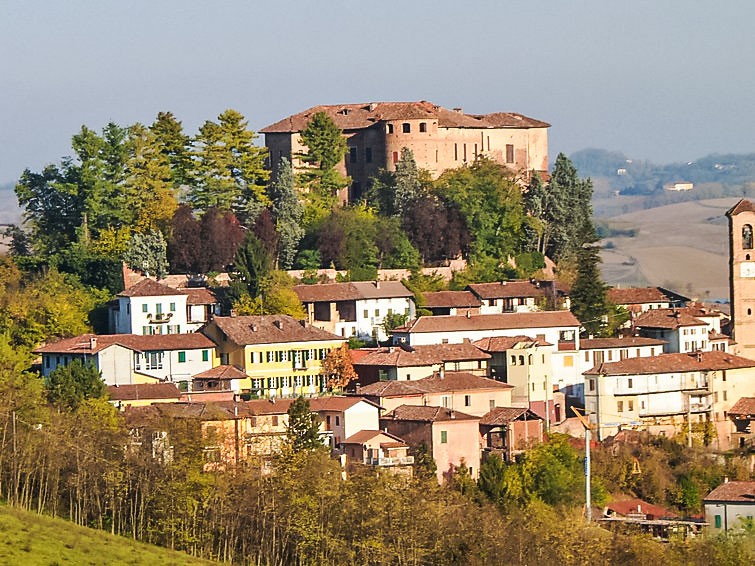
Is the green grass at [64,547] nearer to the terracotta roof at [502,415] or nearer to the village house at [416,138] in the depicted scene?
the terracotta roof at [502,415]

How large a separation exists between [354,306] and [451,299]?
365cm

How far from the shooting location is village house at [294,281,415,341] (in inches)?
2151

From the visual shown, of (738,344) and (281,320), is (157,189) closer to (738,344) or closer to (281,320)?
(281,320)

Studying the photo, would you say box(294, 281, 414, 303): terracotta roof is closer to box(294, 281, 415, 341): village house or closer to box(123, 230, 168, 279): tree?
box(294, 281, 415, 341): village house

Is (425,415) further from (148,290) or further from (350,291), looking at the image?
(148,290)

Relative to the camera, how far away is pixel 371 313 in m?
55.2

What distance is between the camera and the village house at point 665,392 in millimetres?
50719

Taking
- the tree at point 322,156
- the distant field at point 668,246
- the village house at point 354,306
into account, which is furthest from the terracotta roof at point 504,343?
the distant field at point 668,246

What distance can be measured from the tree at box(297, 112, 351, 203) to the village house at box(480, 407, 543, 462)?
1801cm

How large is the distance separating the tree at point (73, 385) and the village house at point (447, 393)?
779cm

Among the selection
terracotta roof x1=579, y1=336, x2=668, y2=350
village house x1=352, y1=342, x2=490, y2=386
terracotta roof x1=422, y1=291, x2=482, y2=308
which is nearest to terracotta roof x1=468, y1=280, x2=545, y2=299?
terracotta roof x1=422, y1=291, x2=482, y2=308

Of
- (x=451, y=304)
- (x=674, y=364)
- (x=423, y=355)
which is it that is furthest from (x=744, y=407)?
(x=423, y=355)

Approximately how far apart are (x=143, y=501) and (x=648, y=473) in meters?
16.7

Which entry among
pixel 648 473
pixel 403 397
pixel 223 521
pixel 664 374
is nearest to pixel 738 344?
pixel 664 374
